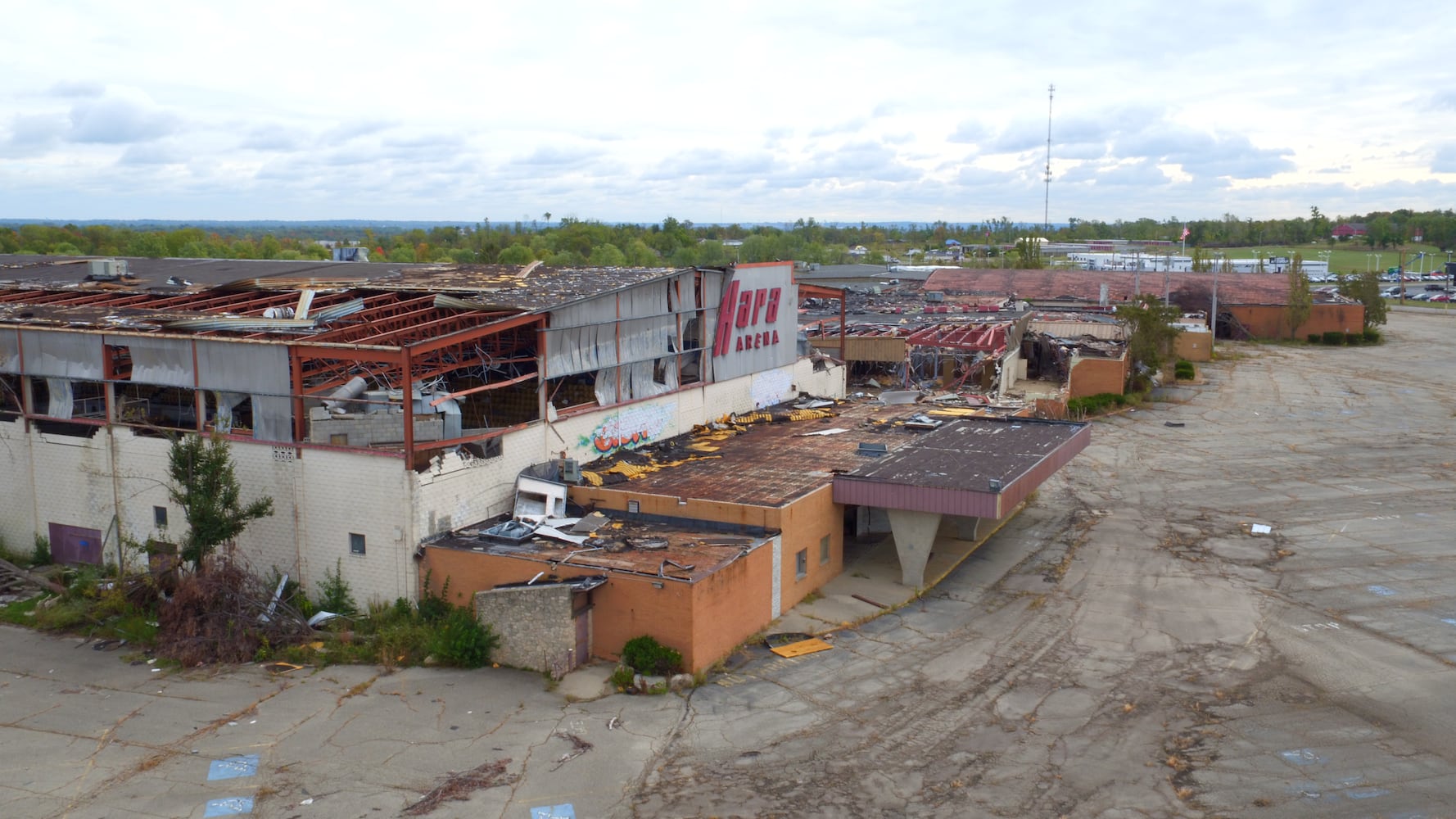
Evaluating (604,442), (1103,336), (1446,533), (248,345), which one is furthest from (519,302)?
(1103,336)

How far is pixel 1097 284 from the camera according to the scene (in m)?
89.1

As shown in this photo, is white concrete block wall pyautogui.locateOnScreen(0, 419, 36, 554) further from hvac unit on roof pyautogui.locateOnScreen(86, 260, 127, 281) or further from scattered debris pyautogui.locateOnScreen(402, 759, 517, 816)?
scattered debris pyautogui.locateOnScreen(402, 759, 517, 816)

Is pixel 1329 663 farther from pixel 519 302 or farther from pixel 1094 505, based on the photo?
pixel 519 302

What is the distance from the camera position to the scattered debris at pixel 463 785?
50.2 ft

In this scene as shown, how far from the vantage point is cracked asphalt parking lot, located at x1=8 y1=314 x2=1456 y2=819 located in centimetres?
1567

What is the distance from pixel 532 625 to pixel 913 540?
9.42 metres

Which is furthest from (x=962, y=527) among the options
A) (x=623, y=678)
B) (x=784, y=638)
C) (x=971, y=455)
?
(x=623, y=678)

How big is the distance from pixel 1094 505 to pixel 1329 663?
1283cm

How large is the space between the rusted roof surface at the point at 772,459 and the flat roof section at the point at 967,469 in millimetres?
723

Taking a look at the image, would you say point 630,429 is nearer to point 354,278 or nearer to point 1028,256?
point 354,278

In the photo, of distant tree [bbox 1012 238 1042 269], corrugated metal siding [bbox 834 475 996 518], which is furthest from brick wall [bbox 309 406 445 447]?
distant tree [bbox 1012 238 1042 269]

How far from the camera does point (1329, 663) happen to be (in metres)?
20.8

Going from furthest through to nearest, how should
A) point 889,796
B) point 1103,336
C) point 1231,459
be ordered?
point 1103,336
point 1231,459
point 889,796

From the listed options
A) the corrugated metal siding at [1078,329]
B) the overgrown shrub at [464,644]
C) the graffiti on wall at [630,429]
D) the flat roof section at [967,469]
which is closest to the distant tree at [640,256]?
the corrugated metal siding at [1078,329]
